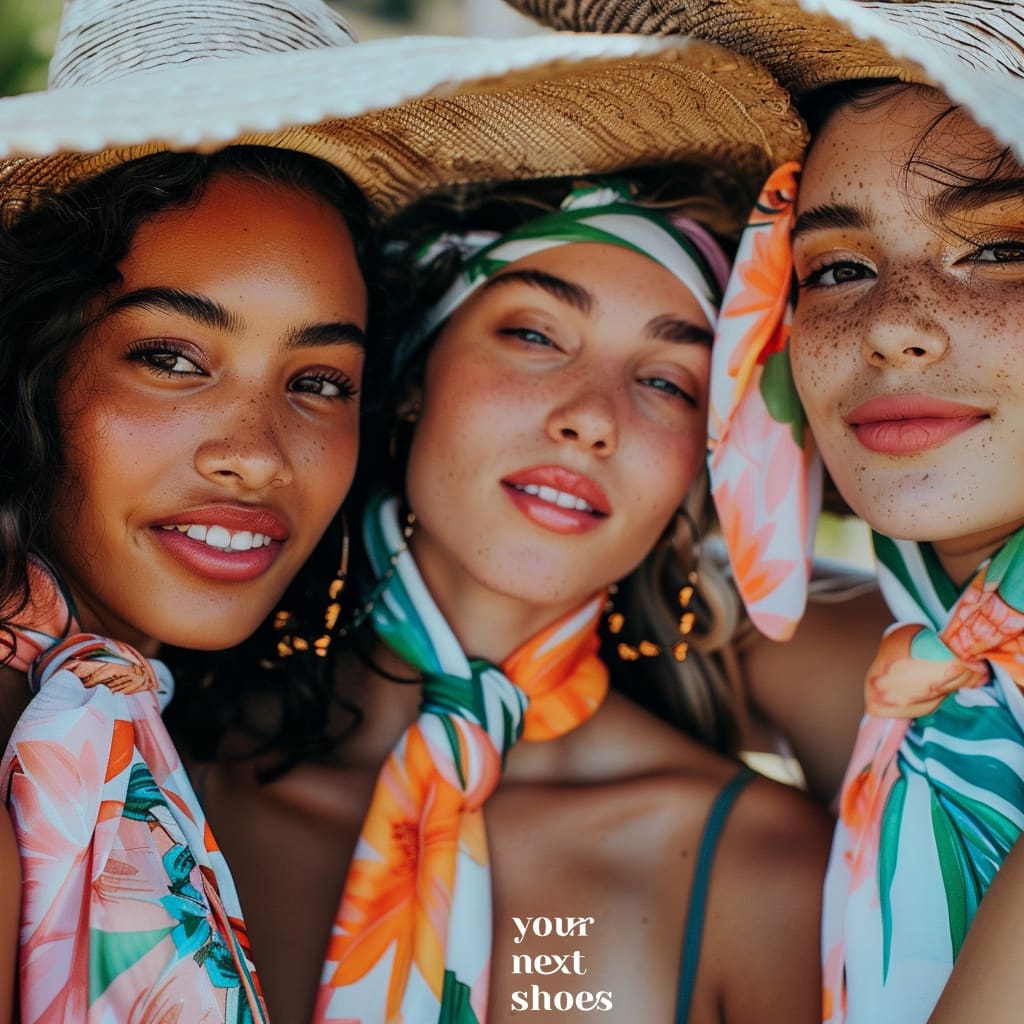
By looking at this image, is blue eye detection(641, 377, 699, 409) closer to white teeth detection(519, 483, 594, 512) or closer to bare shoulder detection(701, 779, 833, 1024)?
white teeth detection(519, 483, 594, 512)

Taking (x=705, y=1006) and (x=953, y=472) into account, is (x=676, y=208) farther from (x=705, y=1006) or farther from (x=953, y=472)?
(x=705, y=1006)

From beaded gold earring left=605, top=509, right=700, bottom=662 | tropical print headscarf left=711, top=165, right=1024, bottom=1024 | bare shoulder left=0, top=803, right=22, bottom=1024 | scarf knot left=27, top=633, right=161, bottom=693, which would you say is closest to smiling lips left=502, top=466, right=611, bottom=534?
tropical print headscarf left=711, top=165, right=1024, bottom=1024

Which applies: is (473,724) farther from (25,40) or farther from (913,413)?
(25,40)

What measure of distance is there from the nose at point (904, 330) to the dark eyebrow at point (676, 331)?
1.96 feet

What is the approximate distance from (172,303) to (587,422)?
0.80 m

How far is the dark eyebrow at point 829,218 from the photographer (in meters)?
1.88

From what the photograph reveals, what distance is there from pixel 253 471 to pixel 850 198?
3.51 feet

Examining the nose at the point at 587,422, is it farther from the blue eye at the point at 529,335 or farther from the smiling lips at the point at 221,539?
the smiling lips at the point at 221,539

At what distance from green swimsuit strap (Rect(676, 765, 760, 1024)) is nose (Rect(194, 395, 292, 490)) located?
1.12m

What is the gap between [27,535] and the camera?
183cm

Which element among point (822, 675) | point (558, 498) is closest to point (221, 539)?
point (558, 498)

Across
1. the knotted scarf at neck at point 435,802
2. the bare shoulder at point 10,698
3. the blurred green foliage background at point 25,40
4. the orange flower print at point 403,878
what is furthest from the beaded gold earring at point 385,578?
the blurred green foliage background at point 25,40

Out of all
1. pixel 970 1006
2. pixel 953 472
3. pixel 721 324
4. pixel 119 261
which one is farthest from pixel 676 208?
pixel 970 1006

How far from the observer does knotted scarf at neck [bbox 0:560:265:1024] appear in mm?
1553
